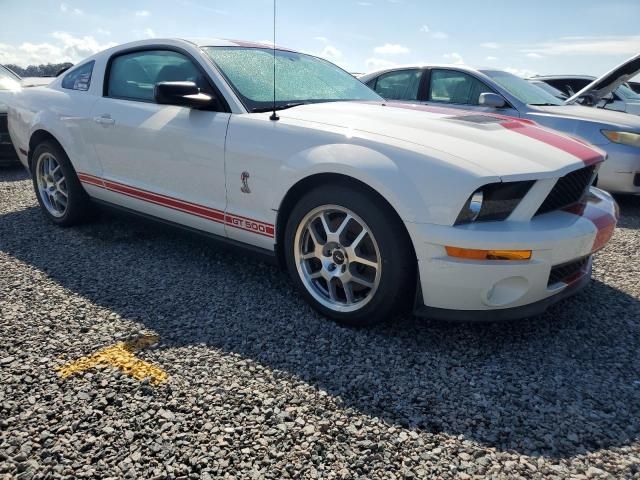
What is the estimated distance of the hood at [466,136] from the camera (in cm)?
230

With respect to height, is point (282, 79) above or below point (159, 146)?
above

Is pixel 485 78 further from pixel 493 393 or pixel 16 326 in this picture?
Answer: pixel 16 326

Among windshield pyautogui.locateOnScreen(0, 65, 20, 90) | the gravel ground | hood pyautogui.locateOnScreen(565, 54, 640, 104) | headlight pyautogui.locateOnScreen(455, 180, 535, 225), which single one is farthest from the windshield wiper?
windshield pyautogui.locateOnScreen(0, 65, 20, 90)

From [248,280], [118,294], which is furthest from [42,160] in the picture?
[248,280]

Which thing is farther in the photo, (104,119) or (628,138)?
(628,138)

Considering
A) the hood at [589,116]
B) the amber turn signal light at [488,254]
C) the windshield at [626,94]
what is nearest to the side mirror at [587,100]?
the hood at [589,116]

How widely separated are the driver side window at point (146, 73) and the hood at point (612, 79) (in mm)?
4588

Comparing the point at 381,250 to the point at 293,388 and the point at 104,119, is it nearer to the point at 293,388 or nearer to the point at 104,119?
the point at 293,388

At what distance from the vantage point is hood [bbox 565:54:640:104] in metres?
5.48

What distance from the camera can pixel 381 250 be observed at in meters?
2.42

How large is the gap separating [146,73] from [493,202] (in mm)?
2566

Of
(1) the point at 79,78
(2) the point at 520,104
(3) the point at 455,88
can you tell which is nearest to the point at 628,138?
(2) the point at 520,104

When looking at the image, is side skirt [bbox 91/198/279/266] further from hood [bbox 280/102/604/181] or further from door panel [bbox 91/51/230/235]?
hood [bbox 280/102/604/181]

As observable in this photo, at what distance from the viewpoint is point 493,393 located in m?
2.12
